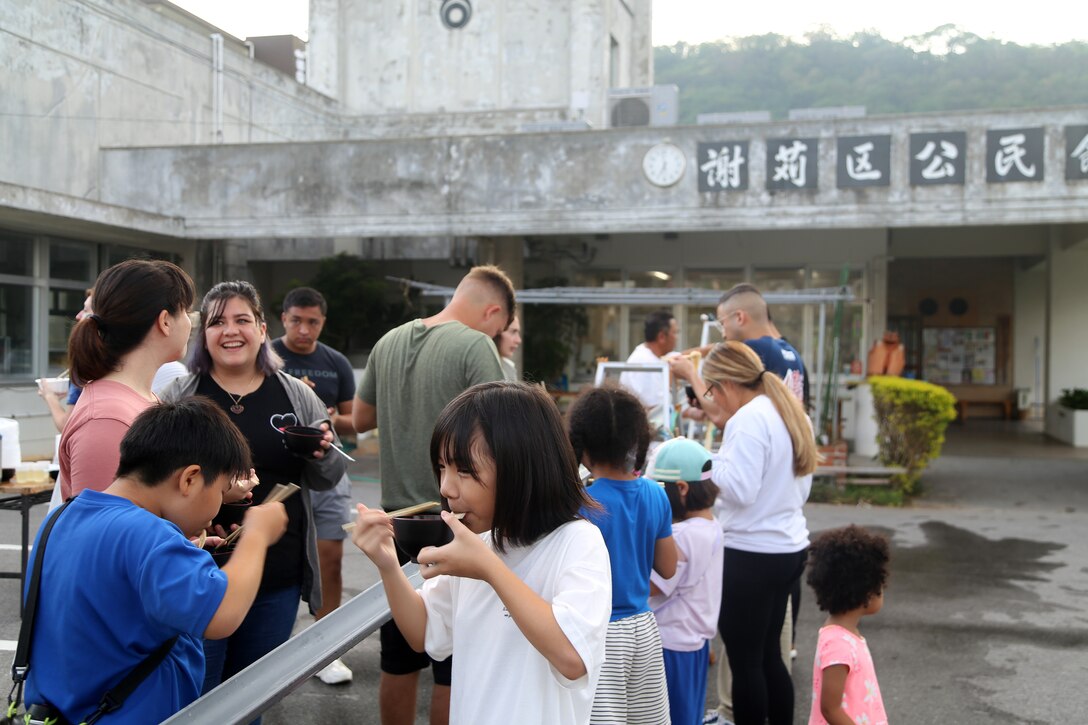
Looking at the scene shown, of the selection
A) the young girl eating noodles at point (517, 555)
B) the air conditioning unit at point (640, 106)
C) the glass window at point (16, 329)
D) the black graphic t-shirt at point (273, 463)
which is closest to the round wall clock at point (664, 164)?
the air conditioning unit at point (640, 106)

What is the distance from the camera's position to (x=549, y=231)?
42.0ft

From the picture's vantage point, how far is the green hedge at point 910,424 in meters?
10.0

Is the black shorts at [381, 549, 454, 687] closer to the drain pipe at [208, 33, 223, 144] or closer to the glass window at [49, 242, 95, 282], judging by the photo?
the glass window at [49, 242, 95, 282]

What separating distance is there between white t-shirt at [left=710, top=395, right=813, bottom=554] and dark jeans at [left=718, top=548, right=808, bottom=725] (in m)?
0.06

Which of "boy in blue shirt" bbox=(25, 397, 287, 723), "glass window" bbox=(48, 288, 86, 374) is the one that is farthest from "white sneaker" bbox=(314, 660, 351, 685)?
"glass window" bbox=(48, 288, 86, 374)

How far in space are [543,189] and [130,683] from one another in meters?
11.4

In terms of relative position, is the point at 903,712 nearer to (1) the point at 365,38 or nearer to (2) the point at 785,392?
(2) the point at 785,392

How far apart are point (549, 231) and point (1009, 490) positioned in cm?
680

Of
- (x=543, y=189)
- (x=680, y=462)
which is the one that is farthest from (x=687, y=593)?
(x=543, y=189)

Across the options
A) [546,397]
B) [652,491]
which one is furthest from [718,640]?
[546,397]

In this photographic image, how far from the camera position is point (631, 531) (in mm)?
2623

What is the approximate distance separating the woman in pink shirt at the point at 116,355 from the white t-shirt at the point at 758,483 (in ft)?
6.64

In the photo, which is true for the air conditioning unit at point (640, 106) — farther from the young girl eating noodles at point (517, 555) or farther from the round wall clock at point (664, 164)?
the young girl eating noodles at point (517, 555)

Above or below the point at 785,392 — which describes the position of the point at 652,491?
below
